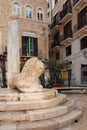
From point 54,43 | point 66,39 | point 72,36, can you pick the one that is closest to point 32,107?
point 72,36

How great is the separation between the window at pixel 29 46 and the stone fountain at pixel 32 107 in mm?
18406

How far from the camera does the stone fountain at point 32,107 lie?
211 inches

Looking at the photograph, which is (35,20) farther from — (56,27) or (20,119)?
(20,119)

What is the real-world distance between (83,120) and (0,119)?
81.5 inches

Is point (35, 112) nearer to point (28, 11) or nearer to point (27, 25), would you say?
point (27, 25)

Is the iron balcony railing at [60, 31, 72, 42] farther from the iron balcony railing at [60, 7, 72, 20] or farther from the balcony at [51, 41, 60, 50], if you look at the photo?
the iron balcony railing at [60, 7, 72, 20]

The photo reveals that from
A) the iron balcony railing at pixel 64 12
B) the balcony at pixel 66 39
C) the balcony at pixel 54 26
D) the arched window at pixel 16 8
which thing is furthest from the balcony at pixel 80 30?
the arched window at pixel 16 8

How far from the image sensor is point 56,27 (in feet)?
106

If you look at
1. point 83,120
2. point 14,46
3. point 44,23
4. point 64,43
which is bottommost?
point 83,120

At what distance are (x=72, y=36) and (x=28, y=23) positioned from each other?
17.4ft

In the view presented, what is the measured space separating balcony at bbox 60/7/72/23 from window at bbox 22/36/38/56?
494 cm

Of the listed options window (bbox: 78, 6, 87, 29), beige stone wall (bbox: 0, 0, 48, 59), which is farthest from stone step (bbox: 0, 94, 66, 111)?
window (bbox: 78, 6, 87, 29)

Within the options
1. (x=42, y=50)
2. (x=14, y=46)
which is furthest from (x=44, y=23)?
(x=14, y=46)

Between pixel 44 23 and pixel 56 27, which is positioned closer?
pixel 44 23
